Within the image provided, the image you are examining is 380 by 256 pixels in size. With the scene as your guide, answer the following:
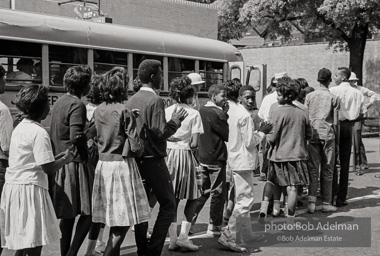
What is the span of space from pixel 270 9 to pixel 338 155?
655 inches

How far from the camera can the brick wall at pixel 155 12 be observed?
18094 millimetres

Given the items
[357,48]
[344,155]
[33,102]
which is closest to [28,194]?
[33,102]

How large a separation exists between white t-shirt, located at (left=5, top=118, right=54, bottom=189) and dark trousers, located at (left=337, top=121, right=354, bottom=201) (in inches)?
215

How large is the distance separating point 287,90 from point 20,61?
5936 mm

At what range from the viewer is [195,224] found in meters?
7.48

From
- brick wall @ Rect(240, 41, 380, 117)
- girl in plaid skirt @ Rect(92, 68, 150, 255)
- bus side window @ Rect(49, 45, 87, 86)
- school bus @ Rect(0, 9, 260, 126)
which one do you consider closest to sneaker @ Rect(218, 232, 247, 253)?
girl in plaid skirt @ Rect(92, 68, 150, 255)

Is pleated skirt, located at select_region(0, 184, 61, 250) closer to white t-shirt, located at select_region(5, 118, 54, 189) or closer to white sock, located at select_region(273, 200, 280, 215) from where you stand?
white t-shirt, located at select_region(5, 118, 54, 189)

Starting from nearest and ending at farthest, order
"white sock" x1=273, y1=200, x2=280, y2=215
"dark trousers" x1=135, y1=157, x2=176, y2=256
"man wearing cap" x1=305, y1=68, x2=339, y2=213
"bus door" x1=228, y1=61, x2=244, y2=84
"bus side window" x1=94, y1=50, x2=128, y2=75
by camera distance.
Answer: "dark trousers" x1=135, y1=157, x2=176, y2=256 → "white sock" x1=273, y1=200, x2=280, y2=215 → "man wearing cap" x1=305, y1=68, x2=339, y2=213 → "bus side window" x1=94, y1=50, x2=128, y2=75 → "bus door" x1=228, y1=61, x2=244, y2=84

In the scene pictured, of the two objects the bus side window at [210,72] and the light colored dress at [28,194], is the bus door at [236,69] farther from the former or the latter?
the light colored dress at [28,194]

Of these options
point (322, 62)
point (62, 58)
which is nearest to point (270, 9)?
point (322, 62)

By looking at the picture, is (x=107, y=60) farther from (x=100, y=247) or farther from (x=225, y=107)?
(x=100, y=247)

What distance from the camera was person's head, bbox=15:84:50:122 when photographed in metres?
4.43

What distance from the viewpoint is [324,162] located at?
830cm

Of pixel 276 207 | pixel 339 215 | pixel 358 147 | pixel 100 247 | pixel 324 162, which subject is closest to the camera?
pixel 100 247
